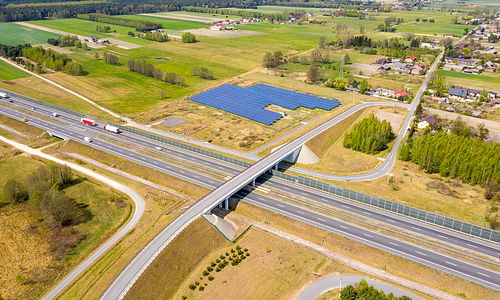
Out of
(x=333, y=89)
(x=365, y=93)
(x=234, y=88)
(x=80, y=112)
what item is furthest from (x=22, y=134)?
(x=365, y=93)

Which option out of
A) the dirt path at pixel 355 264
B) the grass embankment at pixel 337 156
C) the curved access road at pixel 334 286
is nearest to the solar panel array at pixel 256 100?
the grass embankment at pixel 337 156

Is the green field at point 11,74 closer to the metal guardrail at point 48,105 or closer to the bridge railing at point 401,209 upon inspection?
the metal guardrail at point 48,105

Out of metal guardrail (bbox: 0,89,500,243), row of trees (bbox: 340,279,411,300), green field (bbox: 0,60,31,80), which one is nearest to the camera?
row of trees (bbox: 340,279,411,300)

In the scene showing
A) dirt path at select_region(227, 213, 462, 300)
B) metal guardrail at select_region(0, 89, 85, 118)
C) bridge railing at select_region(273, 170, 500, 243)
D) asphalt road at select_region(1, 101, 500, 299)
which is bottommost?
dirt path at select_region(227, 213, 462, 300)

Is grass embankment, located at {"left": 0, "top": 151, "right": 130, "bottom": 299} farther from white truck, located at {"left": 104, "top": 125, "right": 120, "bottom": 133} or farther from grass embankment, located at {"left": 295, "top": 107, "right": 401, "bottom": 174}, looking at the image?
grass embankment, located at {"left": 295, "top": 107, "right": 401, "bottom": 174}

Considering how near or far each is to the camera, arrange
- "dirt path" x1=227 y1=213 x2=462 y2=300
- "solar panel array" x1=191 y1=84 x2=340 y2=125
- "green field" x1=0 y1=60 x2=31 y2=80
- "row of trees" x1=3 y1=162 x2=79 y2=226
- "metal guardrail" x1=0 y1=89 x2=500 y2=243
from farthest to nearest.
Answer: "green field" x1=0 y1=60 x2=31 y2=80 → "solar panel array" x1=191 y1=84 x2=340 y2=125 → "row of trees" x1=3 y1=162 x2=79 y2=226 → "metal guardrail" x1=0 y1=89 x2=500 y2=243 → "dirt path" x1=227 y1=213 x2=462 y2=300

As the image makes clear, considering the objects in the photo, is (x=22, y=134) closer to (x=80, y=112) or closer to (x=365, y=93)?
(x=80, y=112)

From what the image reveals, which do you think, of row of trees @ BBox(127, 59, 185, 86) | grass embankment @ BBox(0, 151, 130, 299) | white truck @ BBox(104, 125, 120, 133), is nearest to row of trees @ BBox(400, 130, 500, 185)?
grass embankment @ BBox(0, 151, 130, 299)
